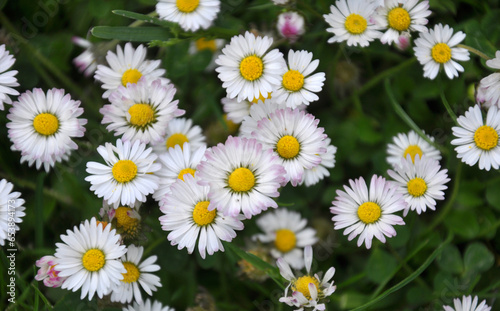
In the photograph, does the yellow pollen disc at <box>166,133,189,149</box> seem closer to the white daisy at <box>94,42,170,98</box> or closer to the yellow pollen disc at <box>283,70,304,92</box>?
the white daisy at <box>94,42,170,98</box>

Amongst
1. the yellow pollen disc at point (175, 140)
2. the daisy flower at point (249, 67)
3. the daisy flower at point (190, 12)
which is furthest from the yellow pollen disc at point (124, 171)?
the daisy flower at point (190, 12)

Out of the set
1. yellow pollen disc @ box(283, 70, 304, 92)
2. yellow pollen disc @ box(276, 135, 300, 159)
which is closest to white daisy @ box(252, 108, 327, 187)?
Answer: yellow pollen disc @ box(276, 135, 300, 159)

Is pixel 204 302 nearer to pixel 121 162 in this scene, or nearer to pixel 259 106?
pixel 121 162

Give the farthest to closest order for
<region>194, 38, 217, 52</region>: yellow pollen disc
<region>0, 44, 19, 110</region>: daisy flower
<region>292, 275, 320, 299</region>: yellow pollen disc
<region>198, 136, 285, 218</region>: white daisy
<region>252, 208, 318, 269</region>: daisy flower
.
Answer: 1. <region>194, 38, 217, 52</region>: yellow pollen disc
2. <region>252, 208, 318, 269</region>: daisy flower
3. <region>0, 44, 19, 110</region>: daisy flower
4. <region>292, 275, 320, 299</region>: yellow pollen disc
5. <region>198, 136, 285, 218</region>: white daisy

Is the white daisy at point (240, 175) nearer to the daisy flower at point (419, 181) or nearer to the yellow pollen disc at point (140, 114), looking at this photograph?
the yellow pollen disc at point (140, 114)

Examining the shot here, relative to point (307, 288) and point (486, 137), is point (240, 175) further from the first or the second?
point (486, 137)
